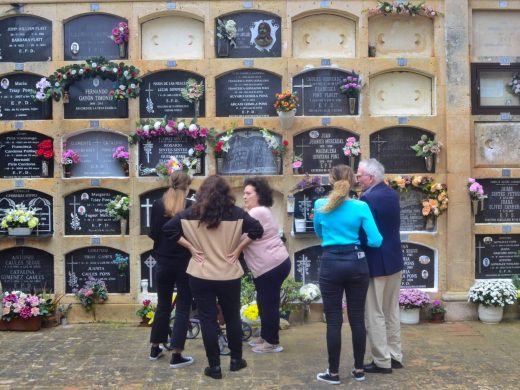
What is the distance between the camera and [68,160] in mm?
7227

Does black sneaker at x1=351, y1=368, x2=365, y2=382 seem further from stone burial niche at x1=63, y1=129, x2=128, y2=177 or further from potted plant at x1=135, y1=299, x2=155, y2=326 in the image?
stone burial niche at x1=63, y1=129, x2=128, y2=177

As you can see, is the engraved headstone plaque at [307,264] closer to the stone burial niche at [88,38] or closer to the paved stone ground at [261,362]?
the paved stone ground at [261,362]

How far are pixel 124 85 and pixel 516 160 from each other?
16.3 feet

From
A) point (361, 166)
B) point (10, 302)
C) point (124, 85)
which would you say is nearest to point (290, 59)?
point (124, 85)

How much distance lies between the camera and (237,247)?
16.7 feet

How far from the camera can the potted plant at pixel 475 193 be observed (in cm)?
714

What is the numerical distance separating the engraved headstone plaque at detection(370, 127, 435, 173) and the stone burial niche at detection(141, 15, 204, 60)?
8.15 ft

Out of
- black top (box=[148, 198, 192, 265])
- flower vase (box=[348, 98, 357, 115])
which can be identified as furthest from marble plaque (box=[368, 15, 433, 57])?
black top (box=[148, 198, 192, 265])

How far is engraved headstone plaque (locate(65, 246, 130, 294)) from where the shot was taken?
739 cm

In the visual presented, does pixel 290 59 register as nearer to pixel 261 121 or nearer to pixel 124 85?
pixel 261 121

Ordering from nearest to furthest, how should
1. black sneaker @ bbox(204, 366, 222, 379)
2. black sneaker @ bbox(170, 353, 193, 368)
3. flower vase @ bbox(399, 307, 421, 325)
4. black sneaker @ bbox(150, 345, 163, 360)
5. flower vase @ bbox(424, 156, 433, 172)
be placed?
black sneaker @ bbox(204, 366, 222, 379)
black sneaker @ bbox(170, 353, 193, 368)
black sneaker @ bbox(150, 345, 163, 360)
flower vase @ bbox(399, 307, 421, 325)
flower vase @ bbox(424, 156, 433, 172)

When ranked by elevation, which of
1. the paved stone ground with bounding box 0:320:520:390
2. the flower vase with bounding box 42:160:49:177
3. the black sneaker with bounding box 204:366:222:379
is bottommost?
the paved stone ground with bounding box 0:320:520:390

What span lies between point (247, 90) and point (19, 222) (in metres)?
3.20

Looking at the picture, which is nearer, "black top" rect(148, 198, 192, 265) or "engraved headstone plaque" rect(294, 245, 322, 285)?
"black top" rect(148, 198, 192, 265)
